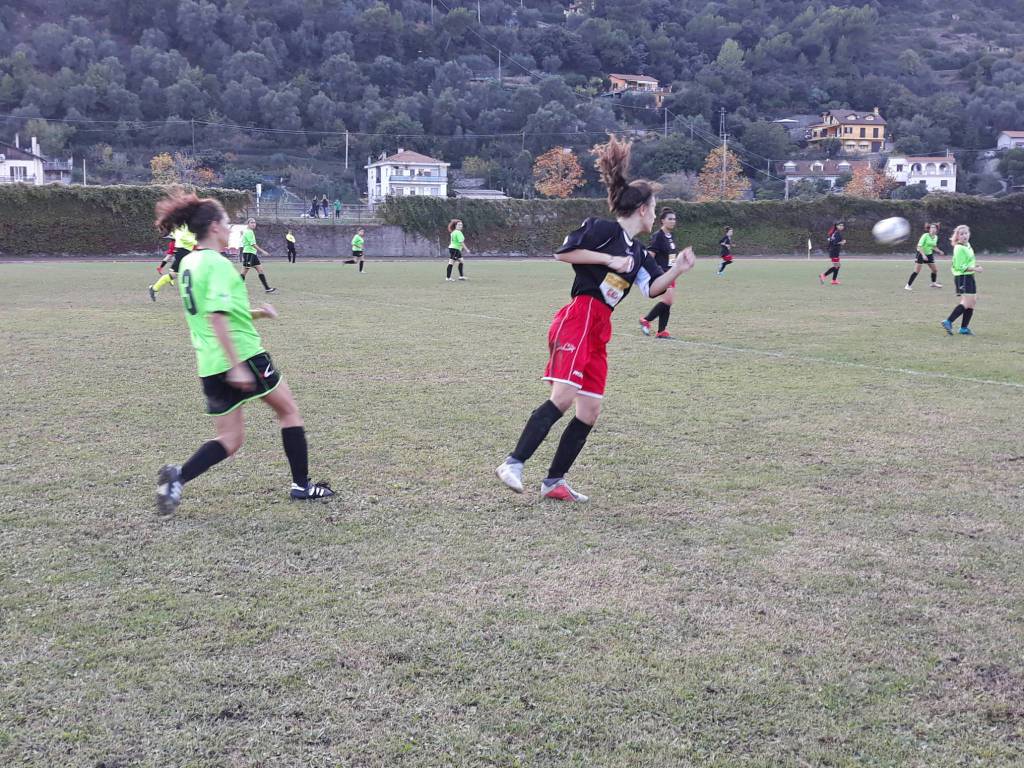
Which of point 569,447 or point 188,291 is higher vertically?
point 188,291

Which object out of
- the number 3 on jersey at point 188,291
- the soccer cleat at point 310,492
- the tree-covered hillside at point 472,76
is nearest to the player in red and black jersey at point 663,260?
the soccer cleat at point 310,492

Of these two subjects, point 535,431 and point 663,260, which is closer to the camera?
point 535,431

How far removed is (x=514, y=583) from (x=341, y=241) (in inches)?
1868

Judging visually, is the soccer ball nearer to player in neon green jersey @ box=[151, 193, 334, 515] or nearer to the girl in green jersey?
the girl in green jersey

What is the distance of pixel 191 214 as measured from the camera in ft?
17.6

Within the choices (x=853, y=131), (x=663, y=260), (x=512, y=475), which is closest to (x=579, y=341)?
(x=512, y=475)

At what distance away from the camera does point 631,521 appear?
5.43 m

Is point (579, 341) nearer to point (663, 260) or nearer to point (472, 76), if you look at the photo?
point (663, 260)

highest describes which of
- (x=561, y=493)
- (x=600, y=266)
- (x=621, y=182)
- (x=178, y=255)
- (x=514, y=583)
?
(x=621, y=182)

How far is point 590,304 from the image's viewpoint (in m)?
5.81

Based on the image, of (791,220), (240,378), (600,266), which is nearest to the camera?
(240,378)

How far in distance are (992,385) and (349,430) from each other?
274 inches

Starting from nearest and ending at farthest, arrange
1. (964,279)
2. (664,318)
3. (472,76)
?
(664,318)
(964,279)
(472,76)

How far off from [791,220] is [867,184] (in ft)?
169
